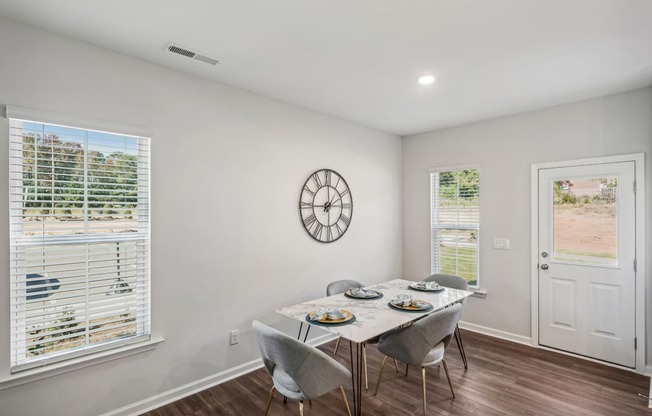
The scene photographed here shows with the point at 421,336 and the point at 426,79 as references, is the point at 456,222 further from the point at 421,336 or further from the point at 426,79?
the point at 421,336

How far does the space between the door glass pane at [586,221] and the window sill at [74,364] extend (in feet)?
13.1

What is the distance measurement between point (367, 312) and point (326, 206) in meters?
1.53

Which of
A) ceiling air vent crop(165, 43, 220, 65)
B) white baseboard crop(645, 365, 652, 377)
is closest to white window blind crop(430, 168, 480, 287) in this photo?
white baseboard crop(645, 365, 652, 377)

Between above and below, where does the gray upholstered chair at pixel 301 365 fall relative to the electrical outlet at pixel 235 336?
above

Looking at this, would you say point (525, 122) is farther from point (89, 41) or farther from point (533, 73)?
point (89, 41)

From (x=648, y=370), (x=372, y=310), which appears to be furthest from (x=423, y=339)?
(x=648, y=370)

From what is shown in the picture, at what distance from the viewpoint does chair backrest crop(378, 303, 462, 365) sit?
7.55ft

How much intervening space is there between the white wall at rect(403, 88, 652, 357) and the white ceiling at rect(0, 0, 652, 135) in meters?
0.29

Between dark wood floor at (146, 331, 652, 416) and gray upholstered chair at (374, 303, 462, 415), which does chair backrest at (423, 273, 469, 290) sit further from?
gray upholstered chair at (374, 303, 462, 415)

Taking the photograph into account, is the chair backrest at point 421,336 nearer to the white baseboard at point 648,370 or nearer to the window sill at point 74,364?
the window sill at point 74,364

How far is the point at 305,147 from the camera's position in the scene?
3.63 metres

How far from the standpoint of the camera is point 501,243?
3.95 meters

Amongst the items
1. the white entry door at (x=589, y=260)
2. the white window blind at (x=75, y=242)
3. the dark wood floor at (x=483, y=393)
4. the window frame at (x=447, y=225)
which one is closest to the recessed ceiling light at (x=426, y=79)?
→ the window frame at (x=447, y=225)

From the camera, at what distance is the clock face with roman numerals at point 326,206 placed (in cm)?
363
